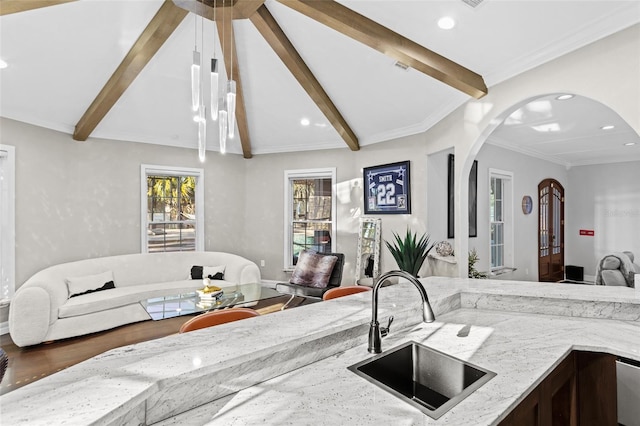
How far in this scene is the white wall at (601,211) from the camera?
6.40 meters

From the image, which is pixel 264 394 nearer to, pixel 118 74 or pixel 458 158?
pixel 458 158

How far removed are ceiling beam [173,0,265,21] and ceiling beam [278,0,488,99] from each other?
528 millimetres

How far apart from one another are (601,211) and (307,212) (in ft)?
19.8

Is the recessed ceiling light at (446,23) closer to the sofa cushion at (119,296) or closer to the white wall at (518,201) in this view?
the white wall at (518,201)

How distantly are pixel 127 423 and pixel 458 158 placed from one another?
3.46 m

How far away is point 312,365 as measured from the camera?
4.18 ft

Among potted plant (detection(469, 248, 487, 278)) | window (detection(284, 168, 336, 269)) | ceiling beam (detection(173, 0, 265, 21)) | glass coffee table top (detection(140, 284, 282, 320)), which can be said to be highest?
ceiling beam (detection(173, 0, 265, 21))

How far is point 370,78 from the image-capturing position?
3680 mm

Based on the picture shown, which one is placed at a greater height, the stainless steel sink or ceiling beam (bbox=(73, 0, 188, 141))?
ceiling beam (bbox=(73, 0, 188, 141))

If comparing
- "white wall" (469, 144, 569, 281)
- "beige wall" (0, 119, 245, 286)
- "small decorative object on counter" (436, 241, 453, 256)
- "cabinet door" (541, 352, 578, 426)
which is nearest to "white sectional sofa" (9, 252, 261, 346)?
"beige wall" (0, 119, 245, 286)

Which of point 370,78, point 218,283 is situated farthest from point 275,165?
point 370,78

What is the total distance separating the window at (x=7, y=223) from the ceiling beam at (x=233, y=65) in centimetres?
267

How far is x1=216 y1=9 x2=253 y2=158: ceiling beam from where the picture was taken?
317cm

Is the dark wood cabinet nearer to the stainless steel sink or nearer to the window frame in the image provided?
the stainless steel sink
